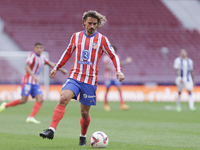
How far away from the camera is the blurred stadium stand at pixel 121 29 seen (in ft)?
84.8

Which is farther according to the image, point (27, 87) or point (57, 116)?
point (27, 87)

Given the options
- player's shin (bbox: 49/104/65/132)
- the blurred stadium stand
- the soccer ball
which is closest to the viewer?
player's shin (bbox: 49/104/65/132)

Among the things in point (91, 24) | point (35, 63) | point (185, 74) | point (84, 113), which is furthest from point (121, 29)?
point (84, 113)

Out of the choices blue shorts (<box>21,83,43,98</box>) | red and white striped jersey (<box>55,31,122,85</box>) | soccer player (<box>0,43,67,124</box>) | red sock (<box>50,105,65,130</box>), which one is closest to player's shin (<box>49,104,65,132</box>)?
red sock (<box>50,105,65,130</box>)

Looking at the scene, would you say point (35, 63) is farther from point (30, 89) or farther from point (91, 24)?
point (91, 24)

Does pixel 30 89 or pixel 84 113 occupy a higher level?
pixel 30 89

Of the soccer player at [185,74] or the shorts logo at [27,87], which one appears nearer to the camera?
the shorts logo at [27,87]

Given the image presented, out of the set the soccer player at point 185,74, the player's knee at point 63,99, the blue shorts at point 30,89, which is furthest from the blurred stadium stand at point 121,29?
the player's knee at point 63,99

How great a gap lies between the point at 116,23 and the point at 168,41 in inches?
165

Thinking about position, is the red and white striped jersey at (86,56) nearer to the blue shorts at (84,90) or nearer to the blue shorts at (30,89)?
the blue shorts at (84,90)

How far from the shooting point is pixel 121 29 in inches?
1098

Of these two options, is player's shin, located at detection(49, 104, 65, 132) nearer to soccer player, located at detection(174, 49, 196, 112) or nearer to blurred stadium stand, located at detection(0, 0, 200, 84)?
soccer player, located at detection(174, 49, 196, 112)

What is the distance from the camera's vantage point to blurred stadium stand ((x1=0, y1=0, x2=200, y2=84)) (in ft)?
84.8

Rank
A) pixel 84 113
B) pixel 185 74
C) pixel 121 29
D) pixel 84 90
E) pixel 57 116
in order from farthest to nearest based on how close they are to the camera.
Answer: pixel 121 29, pixel 185 74, pixel 84 113, pixel 84 90, pixel 57 116
